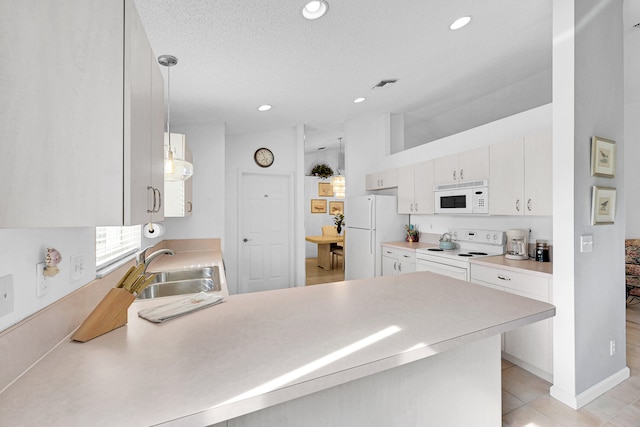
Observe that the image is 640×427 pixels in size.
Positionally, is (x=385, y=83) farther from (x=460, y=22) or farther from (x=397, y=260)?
(x=397, y=260)

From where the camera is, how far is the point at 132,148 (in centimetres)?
82

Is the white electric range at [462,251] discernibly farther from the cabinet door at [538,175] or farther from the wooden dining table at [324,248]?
the wooden dining table at [324,248]

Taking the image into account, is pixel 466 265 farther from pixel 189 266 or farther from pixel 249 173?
pixel 249 173

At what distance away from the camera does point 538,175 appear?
2.55m

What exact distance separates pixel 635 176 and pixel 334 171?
5768mm

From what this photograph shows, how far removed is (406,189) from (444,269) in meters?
1.32

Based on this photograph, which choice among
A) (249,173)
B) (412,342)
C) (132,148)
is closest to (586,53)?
(412,342)

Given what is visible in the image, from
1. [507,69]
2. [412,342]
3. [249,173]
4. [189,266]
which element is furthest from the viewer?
[249,173]

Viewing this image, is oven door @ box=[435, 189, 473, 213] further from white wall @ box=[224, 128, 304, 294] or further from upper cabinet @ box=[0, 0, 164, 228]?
upper cabinet @ box=[0, 0, 164, 228]

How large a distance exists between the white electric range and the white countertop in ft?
5.05

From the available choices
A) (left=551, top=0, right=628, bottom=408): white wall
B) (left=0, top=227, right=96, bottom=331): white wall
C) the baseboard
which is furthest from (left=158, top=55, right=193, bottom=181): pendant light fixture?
the baseboard

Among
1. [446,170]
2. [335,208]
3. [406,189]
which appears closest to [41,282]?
[446,170]

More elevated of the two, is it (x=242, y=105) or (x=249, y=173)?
(x=242, y=105)

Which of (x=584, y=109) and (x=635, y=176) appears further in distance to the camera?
(x=635, y=176)
